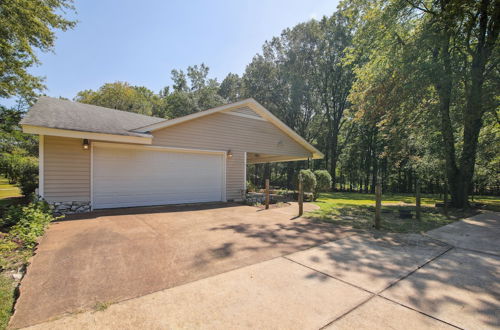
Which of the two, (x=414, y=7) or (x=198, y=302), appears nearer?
(x=198, y=302)

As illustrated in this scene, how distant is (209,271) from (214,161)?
21.5ft

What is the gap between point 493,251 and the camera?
13.0ft

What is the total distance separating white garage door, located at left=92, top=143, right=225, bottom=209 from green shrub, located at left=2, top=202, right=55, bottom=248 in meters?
1.56

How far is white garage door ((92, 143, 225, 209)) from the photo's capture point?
23.4ft

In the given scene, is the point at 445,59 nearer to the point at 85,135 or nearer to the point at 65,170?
the point at 85,135

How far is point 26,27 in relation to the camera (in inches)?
280

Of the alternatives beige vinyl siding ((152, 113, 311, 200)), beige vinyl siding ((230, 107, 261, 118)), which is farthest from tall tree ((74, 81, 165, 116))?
beige vinyl siding ((152, 113, 311, 200))

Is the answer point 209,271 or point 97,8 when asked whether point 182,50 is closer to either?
point 97,8

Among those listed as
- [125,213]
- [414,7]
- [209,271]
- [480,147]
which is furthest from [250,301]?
[480,147]

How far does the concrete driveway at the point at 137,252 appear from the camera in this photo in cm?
241

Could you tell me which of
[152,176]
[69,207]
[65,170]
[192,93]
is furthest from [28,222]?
[192,93]

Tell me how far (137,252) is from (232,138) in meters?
6.58

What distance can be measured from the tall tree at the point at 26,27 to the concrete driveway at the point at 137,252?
21.2 feet

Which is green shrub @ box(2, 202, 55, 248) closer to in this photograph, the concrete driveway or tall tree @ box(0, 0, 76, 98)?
the concrete driveway
